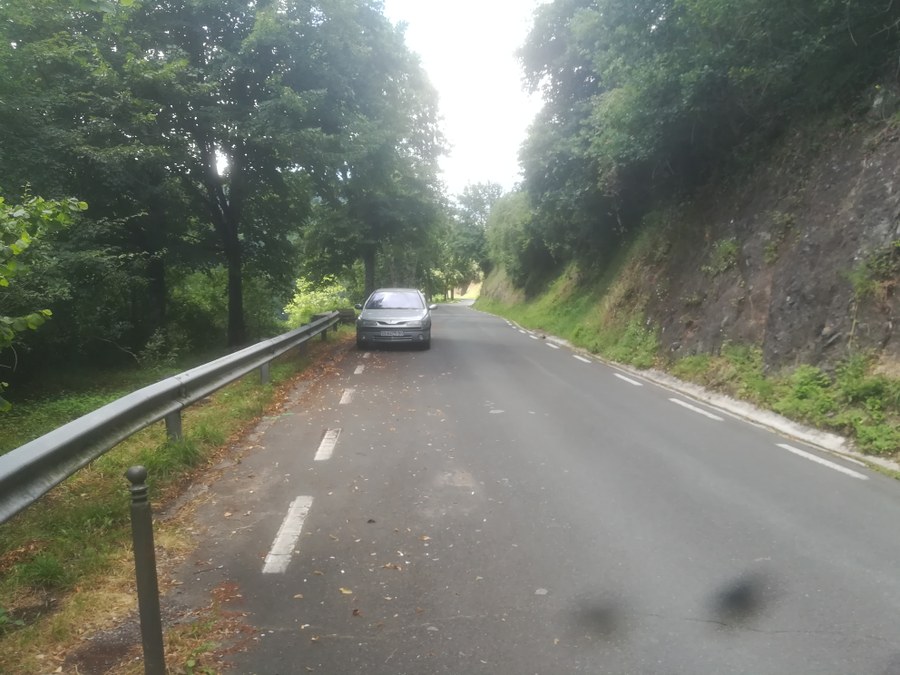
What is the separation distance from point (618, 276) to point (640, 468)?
Answer: 15.4 meters

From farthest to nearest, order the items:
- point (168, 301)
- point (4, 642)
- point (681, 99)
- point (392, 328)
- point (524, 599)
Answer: point (168, 301)
point (392, 328)
point (681, 99)
point (524, 599)
point (4, 642)


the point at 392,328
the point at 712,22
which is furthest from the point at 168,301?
the point at 712,22

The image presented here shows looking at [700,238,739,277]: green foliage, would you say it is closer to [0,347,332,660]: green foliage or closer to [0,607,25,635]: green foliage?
[0,347,332,660]: green foliage

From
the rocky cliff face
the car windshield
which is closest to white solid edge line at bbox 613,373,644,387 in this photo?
the rocky cliff face

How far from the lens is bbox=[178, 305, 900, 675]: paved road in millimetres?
3301

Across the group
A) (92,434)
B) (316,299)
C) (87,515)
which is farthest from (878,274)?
(316,299)

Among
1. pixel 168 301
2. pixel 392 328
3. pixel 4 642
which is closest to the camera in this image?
pixel 4 642

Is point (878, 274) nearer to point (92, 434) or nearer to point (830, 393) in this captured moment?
point (830, 393)

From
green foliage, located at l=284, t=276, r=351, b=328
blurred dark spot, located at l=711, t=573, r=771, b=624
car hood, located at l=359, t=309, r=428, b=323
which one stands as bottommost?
green foliage, located at l=284, t=276, r=351, b=328

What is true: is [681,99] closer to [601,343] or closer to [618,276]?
[601,343]

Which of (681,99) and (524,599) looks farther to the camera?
(681,99)

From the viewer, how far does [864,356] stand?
27.8 feet

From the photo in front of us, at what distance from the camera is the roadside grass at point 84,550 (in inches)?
132

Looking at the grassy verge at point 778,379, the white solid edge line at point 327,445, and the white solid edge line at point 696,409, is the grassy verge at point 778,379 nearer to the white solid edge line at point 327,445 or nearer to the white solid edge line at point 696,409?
the white solid edge line at point 696,409
